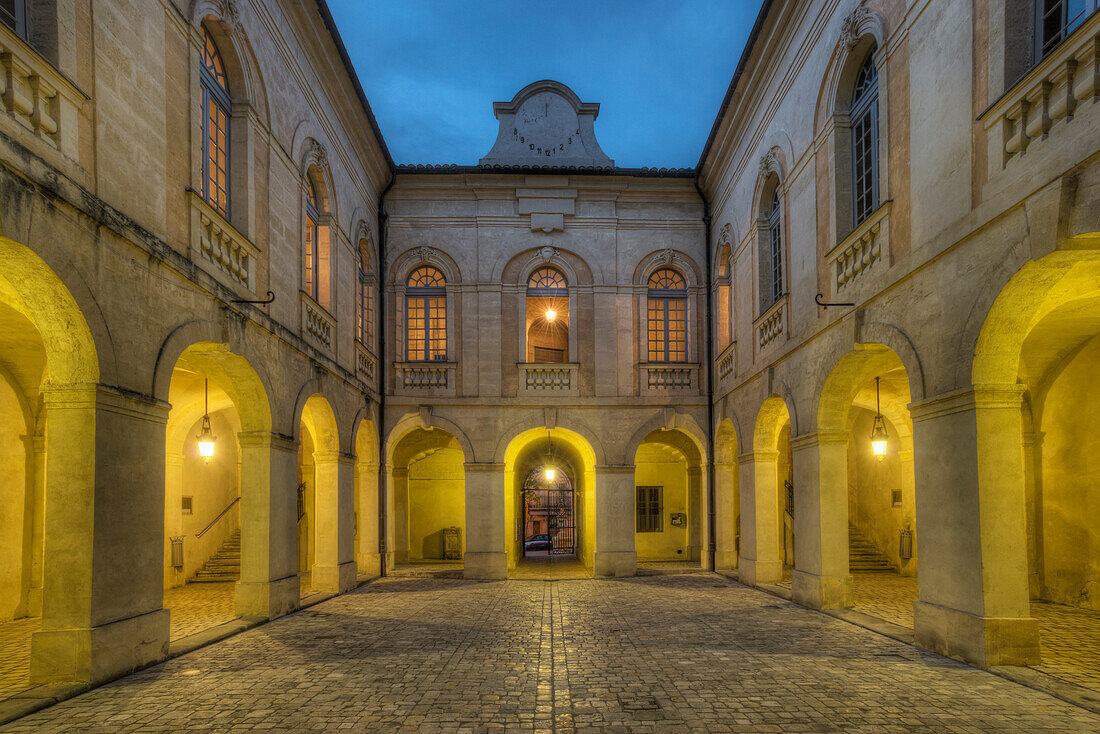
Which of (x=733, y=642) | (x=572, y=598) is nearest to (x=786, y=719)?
(x=733, y=642)

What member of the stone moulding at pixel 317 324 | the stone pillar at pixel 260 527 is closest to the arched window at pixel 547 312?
the stone moulding at pixel 317 324

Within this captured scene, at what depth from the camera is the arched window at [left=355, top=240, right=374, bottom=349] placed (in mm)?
18203

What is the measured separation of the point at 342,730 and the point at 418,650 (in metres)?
3.31

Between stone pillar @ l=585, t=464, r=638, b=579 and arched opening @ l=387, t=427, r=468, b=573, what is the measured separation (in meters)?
5.79

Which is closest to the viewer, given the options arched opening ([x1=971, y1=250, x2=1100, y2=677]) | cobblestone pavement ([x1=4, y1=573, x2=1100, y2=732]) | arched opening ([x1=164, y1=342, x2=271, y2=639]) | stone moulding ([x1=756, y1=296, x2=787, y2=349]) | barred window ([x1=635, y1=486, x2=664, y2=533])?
cobblestone pavement ([x1=4, y1=573, x2=1100, y2=732])

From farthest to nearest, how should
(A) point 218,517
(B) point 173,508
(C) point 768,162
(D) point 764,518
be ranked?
1. (A) point 218,517
2. (B) point 173,508
3. (D) point 764,518
4. (C) point 768,162

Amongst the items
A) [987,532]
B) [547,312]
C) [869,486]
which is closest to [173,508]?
[547,312]

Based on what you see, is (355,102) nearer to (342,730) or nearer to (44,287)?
(44,287)

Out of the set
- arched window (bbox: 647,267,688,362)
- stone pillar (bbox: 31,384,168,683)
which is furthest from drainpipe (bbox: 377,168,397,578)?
stone pillar (bbox: 31,384,168,683)

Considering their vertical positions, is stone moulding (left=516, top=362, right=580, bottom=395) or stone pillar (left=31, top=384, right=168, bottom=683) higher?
stone moulding (left=516, top=362, right=580, bottom=395)

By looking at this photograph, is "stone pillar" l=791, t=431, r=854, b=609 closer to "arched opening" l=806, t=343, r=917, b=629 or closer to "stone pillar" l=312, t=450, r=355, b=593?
"arched opening" l=806, t=343, r=917, b=629

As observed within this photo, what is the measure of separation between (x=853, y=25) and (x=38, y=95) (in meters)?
10.2

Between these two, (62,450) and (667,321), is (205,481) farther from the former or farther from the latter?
(667,321)

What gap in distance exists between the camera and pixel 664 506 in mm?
24828
